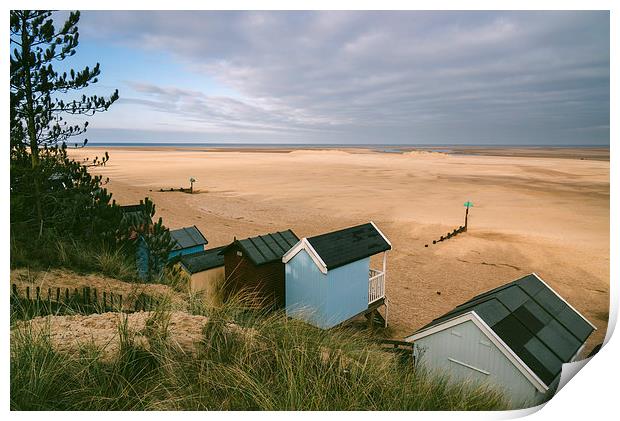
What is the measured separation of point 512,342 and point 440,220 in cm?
1696

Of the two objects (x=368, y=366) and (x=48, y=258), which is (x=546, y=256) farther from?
(x=48, y=258)

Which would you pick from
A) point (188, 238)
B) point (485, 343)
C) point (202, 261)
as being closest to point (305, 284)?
point (202, 261)

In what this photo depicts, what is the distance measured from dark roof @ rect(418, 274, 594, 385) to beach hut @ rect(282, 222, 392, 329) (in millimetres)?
3387

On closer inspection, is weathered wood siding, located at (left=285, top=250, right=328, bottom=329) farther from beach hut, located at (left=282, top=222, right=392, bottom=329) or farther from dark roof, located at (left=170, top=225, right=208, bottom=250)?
dark roof, located at (left=170, top=225, right=208, bottom=250)

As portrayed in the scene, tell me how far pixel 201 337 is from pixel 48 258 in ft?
13.1

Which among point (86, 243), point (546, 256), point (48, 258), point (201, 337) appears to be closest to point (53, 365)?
point (201, 337)

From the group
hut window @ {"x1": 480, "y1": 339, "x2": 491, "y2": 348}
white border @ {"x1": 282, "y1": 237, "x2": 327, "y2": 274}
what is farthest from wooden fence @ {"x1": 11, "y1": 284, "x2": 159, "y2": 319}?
hut window @ {"x1": 480, "y1": 339, "x2": 491, "y2": 348}

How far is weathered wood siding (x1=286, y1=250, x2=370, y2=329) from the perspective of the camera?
7.54 metres

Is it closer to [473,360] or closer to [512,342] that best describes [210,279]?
[473,360]

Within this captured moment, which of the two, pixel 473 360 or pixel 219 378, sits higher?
pixel 219 378

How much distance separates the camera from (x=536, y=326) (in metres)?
4.36

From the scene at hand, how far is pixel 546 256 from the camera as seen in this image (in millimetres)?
13711

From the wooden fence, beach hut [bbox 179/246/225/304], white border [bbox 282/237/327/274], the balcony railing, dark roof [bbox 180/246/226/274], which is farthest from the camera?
the balcony railing

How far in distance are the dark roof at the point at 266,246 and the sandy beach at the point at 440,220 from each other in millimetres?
3808
